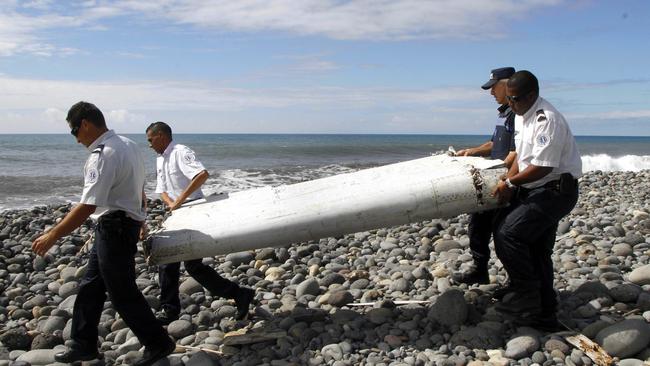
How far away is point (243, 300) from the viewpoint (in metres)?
5.18

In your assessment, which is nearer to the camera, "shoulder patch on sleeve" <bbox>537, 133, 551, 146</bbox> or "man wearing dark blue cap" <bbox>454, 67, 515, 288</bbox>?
"shoulder patch on sleeve" <bbox>537, 133, 551, 146</bbox>

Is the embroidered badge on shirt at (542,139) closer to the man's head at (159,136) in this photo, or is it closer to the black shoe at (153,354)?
the black shoe at (153,354)

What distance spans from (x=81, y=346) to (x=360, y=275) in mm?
3193

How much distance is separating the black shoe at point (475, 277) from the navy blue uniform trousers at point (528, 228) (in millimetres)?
1149

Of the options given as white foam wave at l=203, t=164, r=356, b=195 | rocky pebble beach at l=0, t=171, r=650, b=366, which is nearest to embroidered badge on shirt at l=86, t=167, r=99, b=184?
rocky pebble beach at l=0, t=171, r=650, b=366

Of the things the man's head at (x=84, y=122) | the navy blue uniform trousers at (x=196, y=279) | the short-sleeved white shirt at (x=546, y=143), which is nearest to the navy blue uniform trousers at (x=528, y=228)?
the short-sleeved white shirt at (x=546, y=143)

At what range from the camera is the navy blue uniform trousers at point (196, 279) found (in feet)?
16.7

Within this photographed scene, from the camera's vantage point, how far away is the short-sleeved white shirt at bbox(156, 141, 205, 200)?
5.02m

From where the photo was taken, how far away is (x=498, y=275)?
5.91 meters

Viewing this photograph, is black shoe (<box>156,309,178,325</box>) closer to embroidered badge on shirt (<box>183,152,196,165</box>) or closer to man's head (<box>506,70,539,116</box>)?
embroidered badge on shirt (<box>183,152,196,165</box>)

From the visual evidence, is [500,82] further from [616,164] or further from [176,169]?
[616,164]

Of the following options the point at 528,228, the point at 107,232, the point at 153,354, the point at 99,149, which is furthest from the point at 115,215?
the point at 528,228

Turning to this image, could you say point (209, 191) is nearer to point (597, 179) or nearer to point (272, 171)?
point (272, 171)

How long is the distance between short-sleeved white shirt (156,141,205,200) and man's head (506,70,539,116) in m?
2.61
